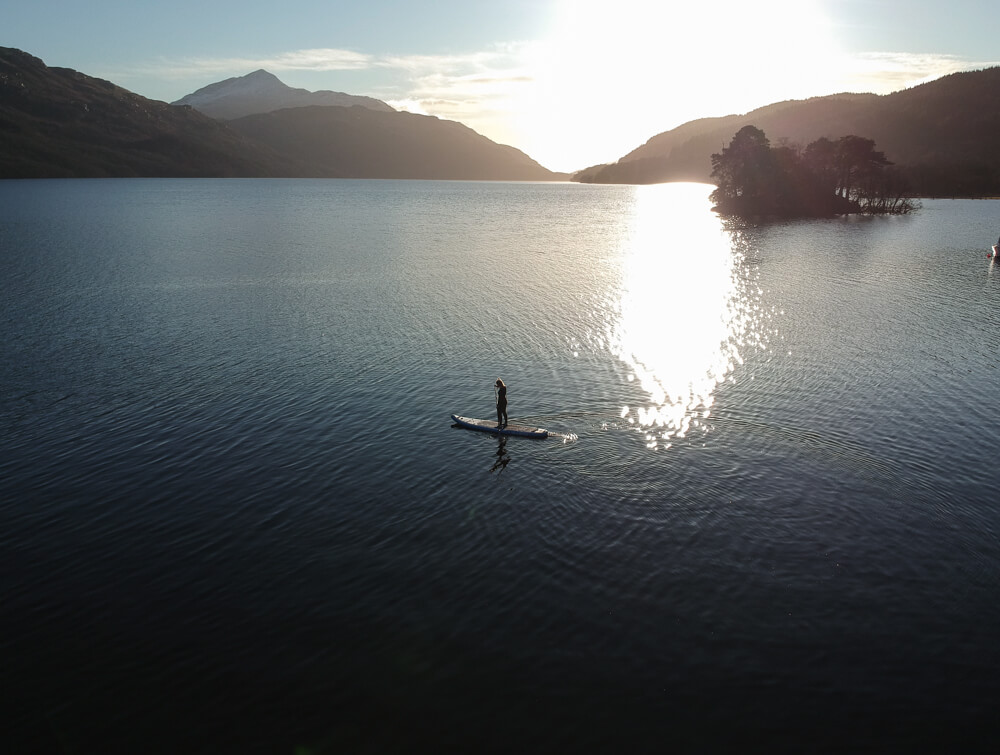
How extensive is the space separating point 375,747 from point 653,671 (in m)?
9.47

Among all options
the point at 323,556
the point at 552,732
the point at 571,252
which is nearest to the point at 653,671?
the point at 552,732

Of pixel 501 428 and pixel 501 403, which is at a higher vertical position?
pixel 501 403

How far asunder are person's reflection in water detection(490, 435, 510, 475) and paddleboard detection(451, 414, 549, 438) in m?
0.50

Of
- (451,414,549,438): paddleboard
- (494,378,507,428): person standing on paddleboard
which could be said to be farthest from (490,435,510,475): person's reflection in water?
(494,378,507,428): person standing on paddleboard

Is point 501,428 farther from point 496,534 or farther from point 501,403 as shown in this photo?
point 496,534

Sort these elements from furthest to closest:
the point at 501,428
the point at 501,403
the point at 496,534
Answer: the point at 501,428
the point at 501,403
the point at 496,534

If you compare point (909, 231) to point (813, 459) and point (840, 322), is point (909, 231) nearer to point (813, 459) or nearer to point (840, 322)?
point (840, 322)

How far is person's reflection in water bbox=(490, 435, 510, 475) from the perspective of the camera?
36.9 m

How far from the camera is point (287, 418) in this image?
4378 cm

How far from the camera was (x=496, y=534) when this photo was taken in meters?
29.9

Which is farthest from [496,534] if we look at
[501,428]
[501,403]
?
[501,403]

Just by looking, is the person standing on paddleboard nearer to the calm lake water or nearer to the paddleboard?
the paddleboard

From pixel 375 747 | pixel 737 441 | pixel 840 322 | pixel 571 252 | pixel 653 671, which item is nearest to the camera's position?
pixel 375 747

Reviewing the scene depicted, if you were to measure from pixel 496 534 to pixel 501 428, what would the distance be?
12.1 meters
